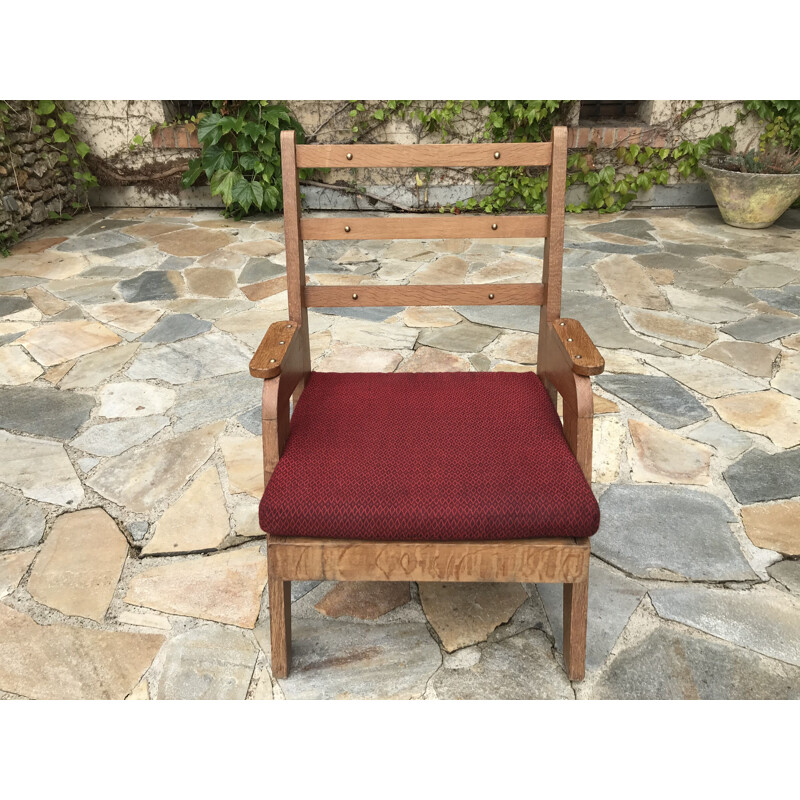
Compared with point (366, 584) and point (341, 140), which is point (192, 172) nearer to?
point (341, 140)

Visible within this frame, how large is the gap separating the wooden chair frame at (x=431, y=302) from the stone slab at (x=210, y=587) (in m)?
0.27

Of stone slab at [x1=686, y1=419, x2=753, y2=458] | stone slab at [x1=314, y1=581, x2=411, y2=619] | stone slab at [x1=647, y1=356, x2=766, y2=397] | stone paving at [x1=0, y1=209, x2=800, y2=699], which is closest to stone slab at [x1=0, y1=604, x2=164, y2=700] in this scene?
stone paving at [x1=0, y1=209, x2=800, y2=699]

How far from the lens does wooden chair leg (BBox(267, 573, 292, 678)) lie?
1.60 meters

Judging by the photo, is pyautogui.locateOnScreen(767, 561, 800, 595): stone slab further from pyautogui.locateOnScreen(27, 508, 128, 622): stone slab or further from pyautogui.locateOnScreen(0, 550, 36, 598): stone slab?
pyautogui.locateOnScreen(0, 550, 36, 598): stone slab

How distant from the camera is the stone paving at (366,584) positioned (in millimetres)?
1756

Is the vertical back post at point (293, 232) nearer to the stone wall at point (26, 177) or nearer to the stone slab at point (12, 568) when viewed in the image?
the stone slab at point (12, 568)

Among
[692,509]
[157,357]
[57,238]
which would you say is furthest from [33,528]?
[57,238]

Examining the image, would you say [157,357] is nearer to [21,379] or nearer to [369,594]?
[21,379]

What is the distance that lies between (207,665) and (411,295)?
1.07 m

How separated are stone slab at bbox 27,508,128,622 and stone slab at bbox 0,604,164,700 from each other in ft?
0.26

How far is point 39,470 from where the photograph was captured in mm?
2521

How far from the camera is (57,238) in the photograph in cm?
510

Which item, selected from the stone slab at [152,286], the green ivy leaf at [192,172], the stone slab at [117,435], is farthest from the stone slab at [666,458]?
the green ivy leaf at [192,172]

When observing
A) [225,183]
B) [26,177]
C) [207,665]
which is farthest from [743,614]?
[26,177]
